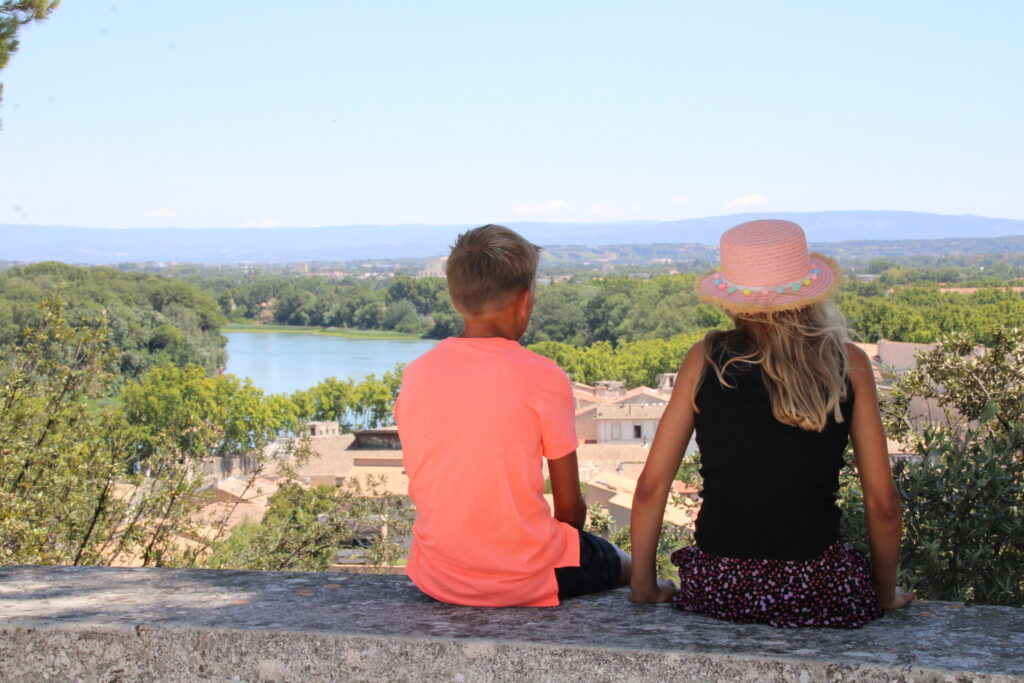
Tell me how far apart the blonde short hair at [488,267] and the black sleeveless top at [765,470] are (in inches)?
17.1

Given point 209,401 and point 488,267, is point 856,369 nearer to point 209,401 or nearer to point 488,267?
point 488,267

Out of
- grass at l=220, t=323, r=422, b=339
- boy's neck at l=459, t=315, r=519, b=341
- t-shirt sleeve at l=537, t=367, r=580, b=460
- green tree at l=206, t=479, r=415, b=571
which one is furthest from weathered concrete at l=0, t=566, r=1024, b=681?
grass at l=220, t=323, r=422, b=339

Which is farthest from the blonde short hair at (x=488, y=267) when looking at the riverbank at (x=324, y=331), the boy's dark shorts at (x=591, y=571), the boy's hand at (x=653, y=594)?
the riverbank at (x=324, y=331)

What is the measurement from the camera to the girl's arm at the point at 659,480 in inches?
80.8

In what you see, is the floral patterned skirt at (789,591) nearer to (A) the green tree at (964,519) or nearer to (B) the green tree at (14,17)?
(A) the green tree at (964,519)

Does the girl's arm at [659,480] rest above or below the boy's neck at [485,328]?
below

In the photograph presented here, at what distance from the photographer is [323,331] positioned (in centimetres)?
12200

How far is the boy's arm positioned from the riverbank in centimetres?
10803

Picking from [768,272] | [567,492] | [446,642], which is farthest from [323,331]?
[446,642]

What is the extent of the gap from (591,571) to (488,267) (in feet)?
2.27

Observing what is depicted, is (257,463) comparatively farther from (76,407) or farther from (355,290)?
(355,290)

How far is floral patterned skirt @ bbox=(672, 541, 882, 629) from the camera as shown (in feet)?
6.32

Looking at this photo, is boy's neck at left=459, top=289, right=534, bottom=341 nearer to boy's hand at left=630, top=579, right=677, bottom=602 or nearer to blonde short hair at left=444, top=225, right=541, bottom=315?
blonde short hair at left=444, top=225, right=541, bottom=315

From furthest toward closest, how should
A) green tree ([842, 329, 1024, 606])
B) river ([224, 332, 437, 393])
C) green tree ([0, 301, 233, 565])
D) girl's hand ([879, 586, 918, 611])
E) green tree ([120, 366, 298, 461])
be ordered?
river ([224, 332, 437, 393]) → green tree ([120, 366, 298, 461]) → green tree ([0, 301, 233, 565]) → green tree ([842, 329, 1024, 606]) → girl's hand ([879, 586, 918, 611])
